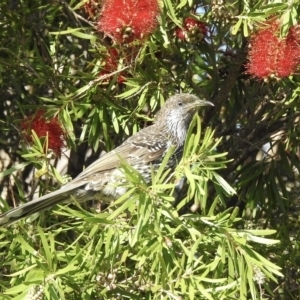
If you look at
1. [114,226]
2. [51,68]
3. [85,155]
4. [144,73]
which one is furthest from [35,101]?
[114,226]

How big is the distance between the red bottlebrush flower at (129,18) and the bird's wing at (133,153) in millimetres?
808

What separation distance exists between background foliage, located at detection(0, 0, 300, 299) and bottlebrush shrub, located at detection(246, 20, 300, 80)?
0.09 meters

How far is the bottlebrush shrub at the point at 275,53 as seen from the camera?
13.8ft

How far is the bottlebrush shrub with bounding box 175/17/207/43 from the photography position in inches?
178

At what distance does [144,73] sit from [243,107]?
62cm

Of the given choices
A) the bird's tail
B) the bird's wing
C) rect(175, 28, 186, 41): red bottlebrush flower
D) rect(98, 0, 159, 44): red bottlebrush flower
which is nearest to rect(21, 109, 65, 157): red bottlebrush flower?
the bird's tail

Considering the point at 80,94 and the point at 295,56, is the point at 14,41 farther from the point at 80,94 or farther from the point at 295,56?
the point at 295,56

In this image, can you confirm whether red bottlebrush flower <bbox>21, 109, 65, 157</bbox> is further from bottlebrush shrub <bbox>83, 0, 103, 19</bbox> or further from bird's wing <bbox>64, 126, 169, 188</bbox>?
bottlebrush shrub <bbox>83, 0, 103, 19</bbox>

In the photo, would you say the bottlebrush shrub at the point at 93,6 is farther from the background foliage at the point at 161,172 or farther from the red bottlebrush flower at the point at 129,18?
the red bottlebrush flower at the point at 129,18

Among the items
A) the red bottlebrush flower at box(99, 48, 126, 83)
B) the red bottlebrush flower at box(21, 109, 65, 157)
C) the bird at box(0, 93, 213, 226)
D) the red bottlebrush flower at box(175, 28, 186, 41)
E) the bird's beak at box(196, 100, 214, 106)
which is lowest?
the bird at box(0, 93, 213, 226)

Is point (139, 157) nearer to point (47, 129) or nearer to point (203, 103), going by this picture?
point (203, 103)

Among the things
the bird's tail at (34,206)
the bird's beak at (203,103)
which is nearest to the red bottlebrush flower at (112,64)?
the bird's beak at (203,103)

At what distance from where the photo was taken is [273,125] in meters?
5.33

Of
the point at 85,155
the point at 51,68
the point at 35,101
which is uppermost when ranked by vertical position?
the point at 51,68
